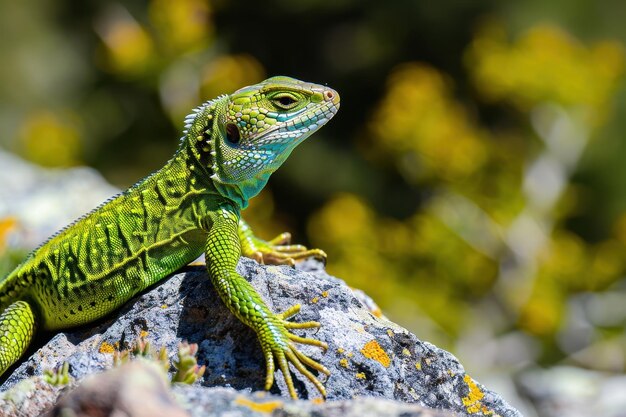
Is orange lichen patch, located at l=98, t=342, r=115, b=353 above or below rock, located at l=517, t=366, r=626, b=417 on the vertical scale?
below

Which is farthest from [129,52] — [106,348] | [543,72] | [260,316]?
[260,316]

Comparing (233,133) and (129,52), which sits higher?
(129,52)

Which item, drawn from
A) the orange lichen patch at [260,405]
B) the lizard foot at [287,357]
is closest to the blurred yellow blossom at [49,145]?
the lizard foot at [287,357]

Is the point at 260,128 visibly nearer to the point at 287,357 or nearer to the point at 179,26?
the point at 287,357

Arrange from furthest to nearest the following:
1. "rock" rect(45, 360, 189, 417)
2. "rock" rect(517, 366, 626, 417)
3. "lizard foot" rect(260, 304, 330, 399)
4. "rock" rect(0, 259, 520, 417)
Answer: "rock" rect(517, 366, 626, 417), "rock" rect(0, 259, 520, 417), "lizard foot" rect(260, 304, 330, 399), "rock" rect(45, 360, 189, 417)

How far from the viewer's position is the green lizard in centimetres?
505

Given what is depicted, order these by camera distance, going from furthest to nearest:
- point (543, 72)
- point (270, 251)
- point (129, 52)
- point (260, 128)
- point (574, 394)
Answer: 1. point (129, 52)
2. point (543, 72)
3. point (574, 394)
4. point (270, 251)
5. point (260, 128)

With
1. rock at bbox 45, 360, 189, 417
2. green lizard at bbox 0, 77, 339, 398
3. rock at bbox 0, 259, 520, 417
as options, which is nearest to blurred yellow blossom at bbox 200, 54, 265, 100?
green lizard at bbox 0, 77, 339, 398

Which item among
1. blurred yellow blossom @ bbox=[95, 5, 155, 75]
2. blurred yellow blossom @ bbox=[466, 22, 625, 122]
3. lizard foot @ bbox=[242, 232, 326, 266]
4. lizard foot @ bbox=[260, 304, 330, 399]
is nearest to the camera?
lizard foot @ bbox=[260, 304, 330, 399]

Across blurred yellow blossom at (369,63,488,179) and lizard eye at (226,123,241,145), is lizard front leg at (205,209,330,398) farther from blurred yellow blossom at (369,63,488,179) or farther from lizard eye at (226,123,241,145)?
blurred yellow blossom at (369,63,488,179)

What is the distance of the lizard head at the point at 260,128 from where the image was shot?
504cm

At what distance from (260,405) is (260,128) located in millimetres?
2047

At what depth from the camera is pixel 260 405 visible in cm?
342

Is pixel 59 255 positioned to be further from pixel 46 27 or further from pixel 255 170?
pixel 46 27
